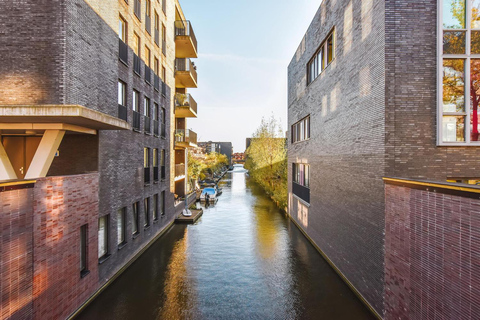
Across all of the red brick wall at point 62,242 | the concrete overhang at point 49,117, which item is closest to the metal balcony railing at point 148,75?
the concrete overhang at point 49,117

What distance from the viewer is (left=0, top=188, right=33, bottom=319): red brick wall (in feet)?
16.2

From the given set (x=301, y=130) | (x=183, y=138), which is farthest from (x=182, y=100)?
(x=301, y=130)

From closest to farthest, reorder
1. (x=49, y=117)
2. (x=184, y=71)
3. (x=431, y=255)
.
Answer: (x=431, y=255), (x=49, y=117), (x=184, y=71)

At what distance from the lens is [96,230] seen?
8211 mm

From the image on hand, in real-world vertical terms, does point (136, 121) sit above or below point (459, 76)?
below

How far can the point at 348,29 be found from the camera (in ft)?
29.7

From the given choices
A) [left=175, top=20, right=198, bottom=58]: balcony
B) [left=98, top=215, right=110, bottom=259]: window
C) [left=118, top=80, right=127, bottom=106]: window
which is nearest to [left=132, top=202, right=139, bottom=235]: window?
[left=98, top=215, right=110, bottom=259]: window

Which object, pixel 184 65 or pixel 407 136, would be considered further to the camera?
pixel 184 65

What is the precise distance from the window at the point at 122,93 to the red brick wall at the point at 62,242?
12.8 feet

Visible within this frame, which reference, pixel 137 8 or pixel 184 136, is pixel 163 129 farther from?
pixel 137 8

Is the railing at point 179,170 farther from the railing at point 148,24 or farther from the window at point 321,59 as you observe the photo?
the window at point 321,59

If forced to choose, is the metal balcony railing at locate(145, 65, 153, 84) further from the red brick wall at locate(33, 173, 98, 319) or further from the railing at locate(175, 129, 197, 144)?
the red brick wall at locate(33, 173, 98, 319)

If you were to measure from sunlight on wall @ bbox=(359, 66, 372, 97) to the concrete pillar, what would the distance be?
8551mm

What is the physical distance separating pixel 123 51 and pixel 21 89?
182 inches
